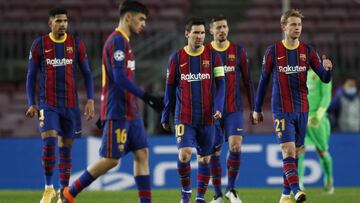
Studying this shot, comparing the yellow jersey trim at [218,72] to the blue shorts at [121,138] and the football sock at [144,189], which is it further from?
the football sock at [144,189]

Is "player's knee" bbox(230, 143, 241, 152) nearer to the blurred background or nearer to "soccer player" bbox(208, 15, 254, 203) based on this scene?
"soccer player" bbox(208, 15, 254, 203)

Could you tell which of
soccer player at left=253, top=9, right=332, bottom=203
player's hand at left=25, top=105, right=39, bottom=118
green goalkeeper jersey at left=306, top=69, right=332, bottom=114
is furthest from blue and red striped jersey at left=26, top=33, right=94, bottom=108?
green goalkeeper jersey at left=306, top=69, right=332, bottom=114

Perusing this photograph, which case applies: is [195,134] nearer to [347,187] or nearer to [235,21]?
[347,187]

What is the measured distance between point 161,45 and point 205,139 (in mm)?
11229

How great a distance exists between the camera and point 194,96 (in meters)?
10.6

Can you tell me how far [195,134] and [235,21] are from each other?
1464 centimetres

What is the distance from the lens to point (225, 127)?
39.8 feet

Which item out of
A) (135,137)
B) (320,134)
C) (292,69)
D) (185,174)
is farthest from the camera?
(320,134)

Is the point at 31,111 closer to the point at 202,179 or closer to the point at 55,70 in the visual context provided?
the point at 55,70

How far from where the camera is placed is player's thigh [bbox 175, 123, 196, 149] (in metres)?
10.5

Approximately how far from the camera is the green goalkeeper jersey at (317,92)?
14.5 meters

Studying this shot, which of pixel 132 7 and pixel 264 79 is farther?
pixel 264 79

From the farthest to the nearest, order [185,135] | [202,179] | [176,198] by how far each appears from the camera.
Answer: [176,198]
[202,179]
[185,135]

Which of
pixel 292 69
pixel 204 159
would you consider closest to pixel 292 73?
pixel 292 69
